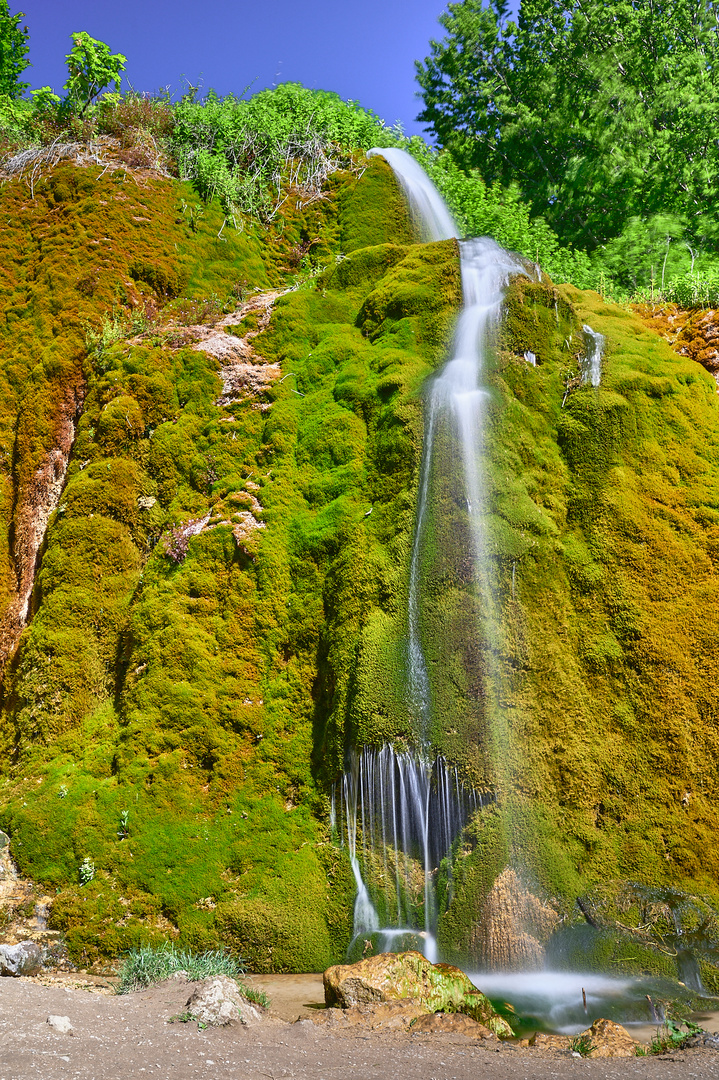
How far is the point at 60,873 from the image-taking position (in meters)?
6.51

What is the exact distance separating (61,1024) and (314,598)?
4.36 meters

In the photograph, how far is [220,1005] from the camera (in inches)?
180

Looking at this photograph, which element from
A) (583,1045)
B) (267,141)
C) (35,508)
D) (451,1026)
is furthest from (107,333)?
(583,1045)

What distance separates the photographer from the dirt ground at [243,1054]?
148 inches

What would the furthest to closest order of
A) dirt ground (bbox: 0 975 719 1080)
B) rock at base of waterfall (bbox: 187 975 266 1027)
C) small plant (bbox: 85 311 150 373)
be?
small plant (bbox: 85 311 150 373) < rock at base of waterfall (bbox: 187 975 266 1027) < dirt ground (bbox: 0 975 719 1080)

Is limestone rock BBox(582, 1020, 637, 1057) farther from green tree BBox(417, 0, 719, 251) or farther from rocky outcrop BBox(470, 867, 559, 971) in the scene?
green tree BBox(417, 0, 719, 251)

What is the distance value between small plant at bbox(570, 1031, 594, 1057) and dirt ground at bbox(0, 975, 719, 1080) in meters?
0.09

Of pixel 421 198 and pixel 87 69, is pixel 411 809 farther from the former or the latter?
pixel 87 69

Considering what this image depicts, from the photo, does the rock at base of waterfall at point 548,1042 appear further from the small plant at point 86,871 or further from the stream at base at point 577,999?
the small plant at point 86,871

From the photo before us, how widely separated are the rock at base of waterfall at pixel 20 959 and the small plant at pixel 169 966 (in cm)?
67

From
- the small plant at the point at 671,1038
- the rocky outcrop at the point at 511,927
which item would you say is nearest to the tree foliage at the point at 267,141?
the rocky outcrop at the point at 511,927

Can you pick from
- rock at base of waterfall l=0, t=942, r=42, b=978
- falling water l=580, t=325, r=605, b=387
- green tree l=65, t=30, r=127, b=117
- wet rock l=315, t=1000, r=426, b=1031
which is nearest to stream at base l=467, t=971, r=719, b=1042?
wet rock l=315, t=1000, r=426, b=1031

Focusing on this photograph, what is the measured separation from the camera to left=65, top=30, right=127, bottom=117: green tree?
1269 centimetres

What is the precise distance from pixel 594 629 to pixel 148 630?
4570mm
